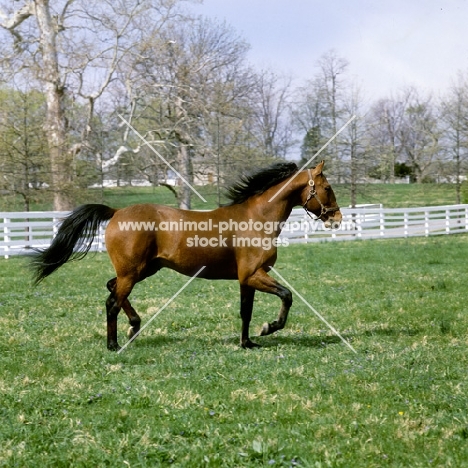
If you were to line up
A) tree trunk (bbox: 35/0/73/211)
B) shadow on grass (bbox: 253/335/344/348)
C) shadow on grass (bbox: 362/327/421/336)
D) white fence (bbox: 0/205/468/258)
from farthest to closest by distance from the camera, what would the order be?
1. tree trunk (bbox: 35/0/73/211)
2. white fence (bbox: 0/205/468/258)
3. shadow on grass (bbox: 362/327/421/336)
4. shadow on grass (bbox: 253/335/344/348)

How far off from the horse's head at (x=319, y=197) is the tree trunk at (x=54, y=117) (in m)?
17.8

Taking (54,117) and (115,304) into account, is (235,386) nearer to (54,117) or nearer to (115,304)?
(115,304)

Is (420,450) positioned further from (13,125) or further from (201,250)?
(13,125)

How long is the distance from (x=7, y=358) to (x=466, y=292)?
811cm

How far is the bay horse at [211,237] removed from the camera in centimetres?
703

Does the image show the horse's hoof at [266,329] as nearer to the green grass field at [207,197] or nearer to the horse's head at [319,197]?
the horse's head at [319,197]

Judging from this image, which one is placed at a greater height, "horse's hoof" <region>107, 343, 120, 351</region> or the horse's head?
the horse's head

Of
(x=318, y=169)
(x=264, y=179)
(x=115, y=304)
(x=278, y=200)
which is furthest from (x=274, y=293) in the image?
(x=115, y=304)

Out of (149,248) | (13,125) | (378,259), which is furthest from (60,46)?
(149,248)

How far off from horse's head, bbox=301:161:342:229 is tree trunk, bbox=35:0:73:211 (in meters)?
17.8

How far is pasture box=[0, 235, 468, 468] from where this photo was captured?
395cm

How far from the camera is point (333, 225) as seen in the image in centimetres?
756

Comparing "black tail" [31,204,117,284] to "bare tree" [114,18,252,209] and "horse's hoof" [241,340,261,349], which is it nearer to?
"horse's hoof" [241,340,261,349]

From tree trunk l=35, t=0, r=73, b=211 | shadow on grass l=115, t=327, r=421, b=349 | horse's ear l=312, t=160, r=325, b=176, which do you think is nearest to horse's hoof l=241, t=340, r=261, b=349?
shadow on grass l=115, t=327, r=421, b=349
